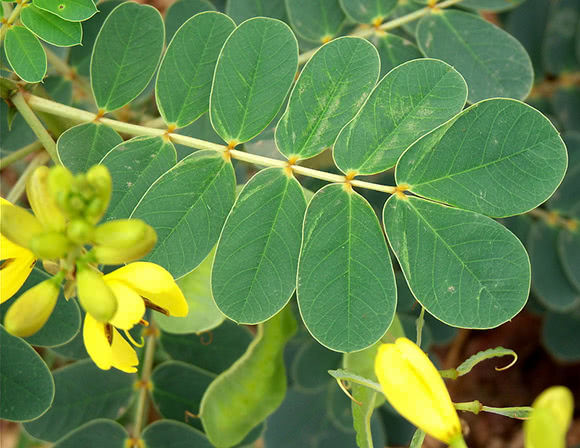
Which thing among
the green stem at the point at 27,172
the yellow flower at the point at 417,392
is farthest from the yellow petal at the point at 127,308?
the green stem at the point at 27,172

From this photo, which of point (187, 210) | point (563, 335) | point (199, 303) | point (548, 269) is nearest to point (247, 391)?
point (199, 303)

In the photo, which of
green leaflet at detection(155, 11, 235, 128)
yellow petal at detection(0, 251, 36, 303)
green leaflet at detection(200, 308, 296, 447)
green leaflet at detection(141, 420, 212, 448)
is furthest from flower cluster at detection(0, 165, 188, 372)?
green leaflet at detection(141, 420, 212, 448)

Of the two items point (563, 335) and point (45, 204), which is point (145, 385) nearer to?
point (45, 204)

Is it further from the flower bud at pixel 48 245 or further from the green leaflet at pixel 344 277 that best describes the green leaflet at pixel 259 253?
the flower bud at pixel 48 245

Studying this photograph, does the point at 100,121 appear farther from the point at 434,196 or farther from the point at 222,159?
the point at 434,196

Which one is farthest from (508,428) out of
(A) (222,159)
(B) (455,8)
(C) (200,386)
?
(A) (222,159)

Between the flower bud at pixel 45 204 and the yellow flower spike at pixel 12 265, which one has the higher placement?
the flower bud at pixel 45 204

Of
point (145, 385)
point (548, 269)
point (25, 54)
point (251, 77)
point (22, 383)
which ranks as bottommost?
point (548, 269)
